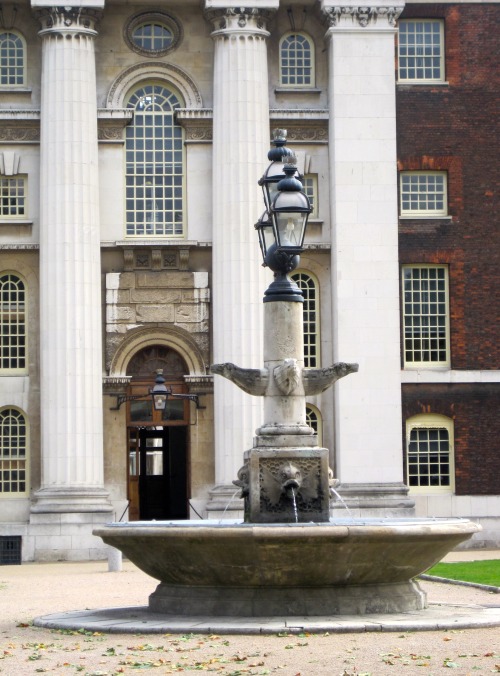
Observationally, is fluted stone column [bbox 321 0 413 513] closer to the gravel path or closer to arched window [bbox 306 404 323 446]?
arched window [bbox 306 404 323 446]

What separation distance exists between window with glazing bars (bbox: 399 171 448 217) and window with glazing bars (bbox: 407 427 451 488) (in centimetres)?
629

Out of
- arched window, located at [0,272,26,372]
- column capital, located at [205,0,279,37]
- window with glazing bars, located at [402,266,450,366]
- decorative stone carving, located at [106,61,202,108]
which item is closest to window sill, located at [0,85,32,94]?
decorative stone carving, located at [106,61,202,108]

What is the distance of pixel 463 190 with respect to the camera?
49219 mm

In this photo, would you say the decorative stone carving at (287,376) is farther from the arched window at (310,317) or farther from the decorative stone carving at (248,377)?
the arched window at (310,317)

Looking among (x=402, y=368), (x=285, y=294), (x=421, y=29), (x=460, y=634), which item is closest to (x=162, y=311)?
(x=402, y=368)

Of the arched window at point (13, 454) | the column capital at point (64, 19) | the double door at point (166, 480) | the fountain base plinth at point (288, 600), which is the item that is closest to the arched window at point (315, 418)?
the double door at point (166, 480)

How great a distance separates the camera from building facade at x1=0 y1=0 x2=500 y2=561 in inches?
1850

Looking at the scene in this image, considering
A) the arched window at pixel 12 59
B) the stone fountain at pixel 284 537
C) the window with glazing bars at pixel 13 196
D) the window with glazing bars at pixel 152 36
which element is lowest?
the stone fountain at pixel 284 537

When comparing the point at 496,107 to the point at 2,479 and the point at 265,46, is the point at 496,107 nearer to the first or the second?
the point at 265,46

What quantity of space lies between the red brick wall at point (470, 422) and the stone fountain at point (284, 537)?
2462 centimetres

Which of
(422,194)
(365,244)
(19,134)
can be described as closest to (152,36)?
(19,134)

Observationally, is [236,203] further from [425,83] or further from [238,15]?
[425,83]

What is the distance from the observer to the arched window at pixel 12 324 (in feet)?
158

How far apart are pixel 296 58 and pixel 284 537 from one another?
30763 millimetres
